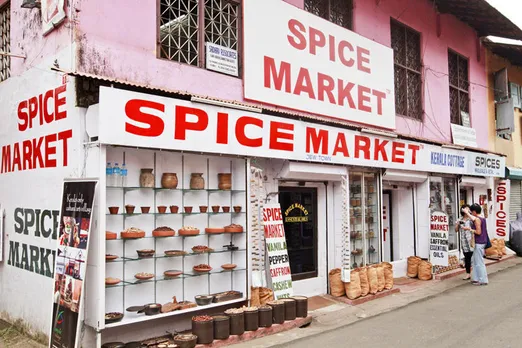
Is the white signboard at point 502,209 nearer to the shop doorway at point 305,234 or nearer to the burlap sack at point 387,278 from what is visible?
the burlap sack at point 387,278

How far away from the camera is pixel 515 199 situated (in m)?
19.1

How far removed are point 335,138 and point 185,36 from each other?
374 centimetres

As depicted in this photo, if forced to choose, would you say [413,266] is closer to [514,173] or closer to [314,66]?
[314,66]

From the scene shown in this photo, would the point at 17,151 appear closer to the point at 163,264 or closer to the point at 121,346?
the point at 163,264

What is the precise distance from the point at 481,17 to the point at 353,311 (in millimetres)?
10994

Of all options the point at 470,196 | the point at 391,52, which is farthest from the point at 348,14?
the point at 470,196

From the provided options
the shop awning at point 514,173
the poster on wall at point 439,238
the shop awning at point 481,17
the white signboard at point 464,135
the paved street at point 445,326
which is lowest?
the paved street at point 445,326

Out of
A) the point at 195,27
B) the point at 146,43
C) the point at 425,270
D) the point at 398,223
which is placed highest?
the point at 195,27

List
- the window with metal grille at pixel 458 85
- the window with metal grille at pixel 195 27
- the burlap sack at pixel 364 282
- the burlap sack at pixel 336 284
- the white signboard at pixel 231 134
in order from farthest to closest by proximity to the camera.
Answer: the window with metal grille at pixel 458 85 < the burlap sack at pixel 364 282 < the burlap sack at pixel 336 284 < the window with metal grille at pixel 195 27 < the white signboard at pixel 231 134

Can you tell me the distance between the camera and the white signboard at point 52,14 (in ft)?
21.9

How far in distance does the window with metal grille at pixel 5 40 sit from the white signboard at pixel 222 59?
3609mm

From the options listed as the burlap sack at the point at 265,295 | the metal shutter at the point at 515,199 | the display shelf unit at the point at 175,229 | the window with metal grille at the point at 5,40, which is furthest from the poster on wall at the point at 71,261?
the metal shutter at the point at 515,199

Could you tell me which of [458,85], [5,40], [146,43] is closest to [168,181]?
[146,43]

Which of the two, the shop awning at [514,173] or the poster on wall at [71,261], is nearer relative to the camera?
the poster on wall at [71,261]
